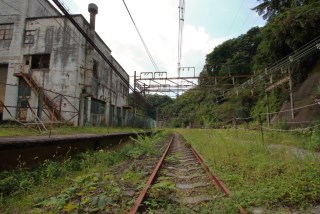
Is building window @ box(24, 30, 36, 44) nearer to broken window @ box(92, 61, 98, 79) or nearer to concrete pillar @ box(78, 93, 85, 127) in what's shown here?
broken window @ box(92, 61, 98, 79)

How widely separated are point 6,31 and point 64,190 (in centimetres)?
2377

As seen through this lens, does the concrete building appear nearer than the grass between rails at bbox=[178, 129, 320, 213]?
No

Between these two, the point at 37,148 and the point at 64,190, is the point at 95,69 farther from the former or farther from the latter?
the point at 64,190

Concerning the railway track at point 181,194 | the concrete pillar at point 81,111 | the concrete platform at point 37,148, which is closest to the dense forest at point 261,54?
the concrete platform at point 37,148

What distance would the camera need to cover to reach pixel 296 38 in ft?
57.9

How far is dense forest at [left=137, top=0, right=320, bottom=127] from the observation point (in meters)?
17.2

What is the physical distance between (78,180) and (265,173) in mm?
3751

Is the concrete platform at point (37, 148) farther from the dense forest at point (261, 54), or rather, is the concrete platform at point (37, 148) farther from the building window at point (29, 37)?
the building window at point (29, 37)

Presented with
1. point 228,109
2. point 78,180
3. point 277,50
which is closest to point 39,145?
point 78,180

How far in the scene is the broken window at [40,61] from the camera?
23578mm

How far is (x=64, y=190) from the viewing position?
4.98 metres

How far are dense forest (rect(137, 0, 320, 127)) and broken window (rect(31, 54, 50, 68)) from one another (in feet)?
45.4

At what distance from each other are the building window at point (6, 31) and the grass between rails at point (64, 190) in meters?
20.6

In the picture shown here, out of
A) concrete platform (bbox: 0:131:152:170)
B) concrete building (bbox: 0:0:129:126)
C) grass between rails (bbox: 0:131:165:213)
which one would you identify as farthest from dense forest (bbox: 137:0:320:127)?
concrete building (bbox: 0:0:129:126)
